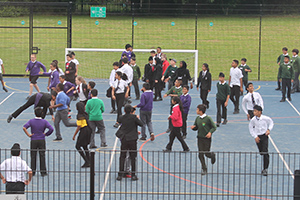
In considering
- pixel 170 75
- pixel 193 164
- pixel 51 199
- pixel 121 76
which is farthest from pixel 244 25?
pixel 51 199

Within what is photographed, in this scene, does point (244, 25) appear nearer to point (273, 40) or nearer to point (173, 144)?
point (273, 40)

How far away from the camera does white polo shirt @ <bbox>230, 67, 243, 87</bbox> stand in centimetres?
1945

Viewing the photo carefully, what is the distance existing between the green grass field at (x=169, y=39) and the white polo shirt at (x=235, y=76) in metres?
13.2

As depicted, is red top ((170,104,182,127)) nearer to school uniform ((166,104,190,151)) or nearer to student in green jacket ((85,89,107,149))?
school uniform ((166,104,190,151))

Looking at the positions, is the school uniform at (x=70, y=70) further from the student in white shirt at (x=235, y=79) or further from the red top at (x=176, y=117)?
the red top at (x=176, y=117)

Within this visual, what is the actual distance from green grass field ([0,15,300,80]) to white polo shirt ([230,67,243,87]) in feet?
43.4

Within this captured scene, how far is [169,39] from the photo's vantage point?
41031 millimetres

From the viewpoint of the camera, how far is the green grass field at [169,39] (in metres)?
35.8

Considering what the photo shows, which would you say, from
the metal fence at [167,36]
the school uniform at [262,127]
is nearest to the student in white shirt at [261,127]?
the school uniform at [262,127]

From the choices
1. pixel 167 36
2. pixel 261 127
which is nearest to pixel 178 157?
pixel 261 127

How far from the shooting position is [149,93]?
15953 mm

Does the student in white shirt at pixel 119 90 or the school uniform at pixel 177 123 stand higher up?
the student in white shirt at pixel 119 90

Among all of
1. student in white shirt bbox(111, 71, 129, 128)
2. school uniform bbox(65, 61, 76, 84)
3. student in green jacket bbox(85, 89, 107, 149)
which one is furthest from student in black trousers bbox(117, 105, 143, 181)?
school uniform bbox(65, 61, 76, 84)

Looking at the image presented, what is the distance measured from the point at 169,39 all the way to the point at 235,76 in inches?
860
